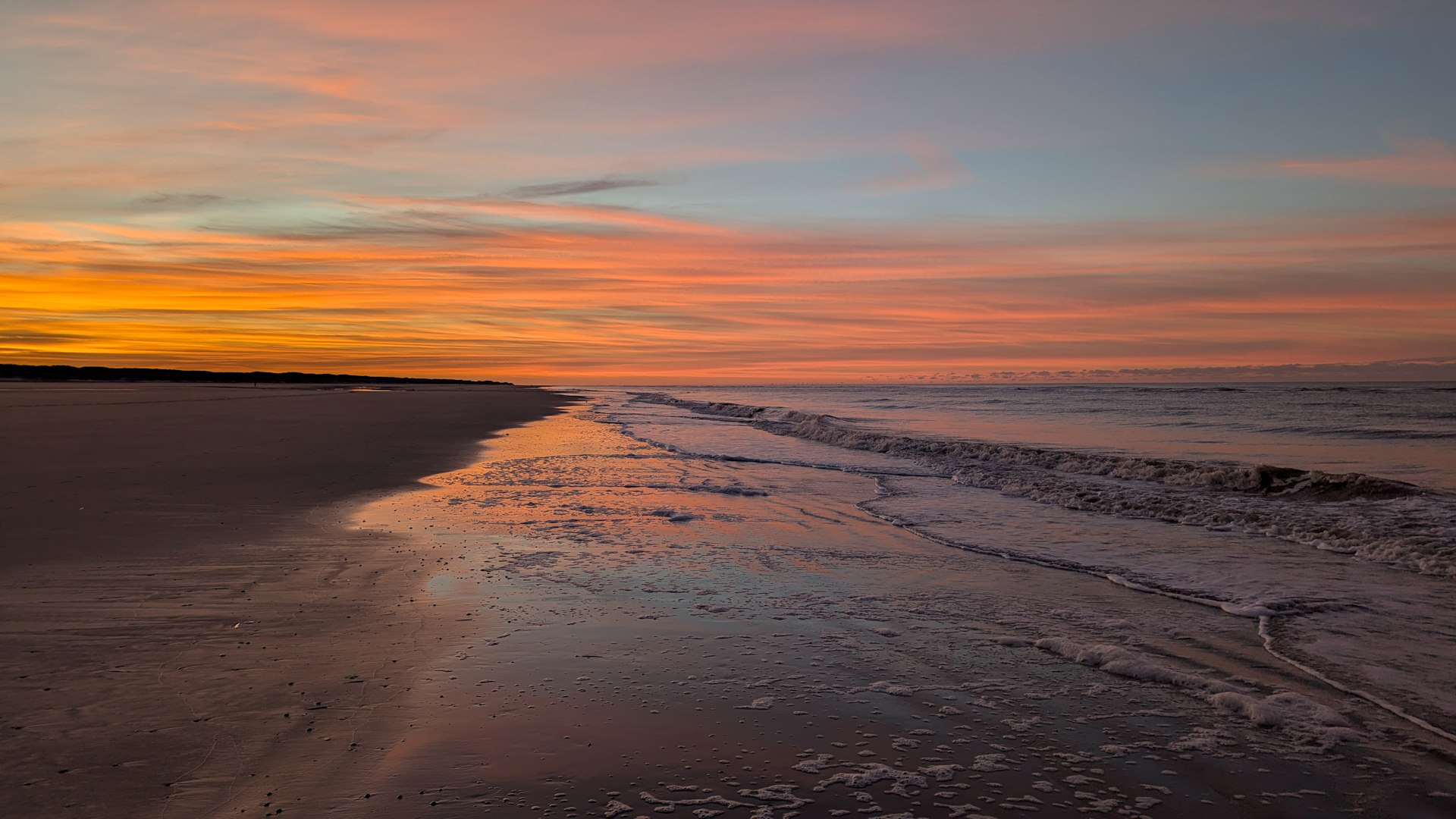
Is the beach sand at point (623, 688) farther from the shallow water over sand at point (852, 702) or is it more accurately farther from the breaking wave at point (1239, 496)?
the breaking wave at point (1239, 496)

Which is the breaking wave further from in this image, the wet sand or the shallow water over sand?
the wet sand

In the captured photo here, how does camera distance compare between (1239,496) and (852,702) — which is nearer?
(852,702)

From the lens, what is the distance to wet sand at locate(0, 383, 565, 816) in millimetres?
3600

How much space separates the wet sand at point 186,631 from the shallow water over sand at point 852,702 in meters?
0.43

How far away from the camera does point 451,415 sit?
35.6 m

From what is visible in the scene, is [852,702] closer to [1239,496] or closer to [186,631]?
[186,631]

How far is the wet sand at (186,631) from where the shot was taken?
3.60 metres

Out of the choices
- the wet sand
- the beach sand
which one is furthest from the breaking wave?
the wet sand

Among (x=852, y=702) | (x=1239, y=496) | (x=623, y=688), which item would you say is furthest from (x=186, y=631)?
(x=1239, y=496)

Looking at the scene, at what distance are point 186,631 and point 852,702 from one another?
466 cm

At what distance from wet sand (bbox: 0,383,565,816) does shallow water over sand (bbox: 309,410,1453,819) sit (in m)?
0.43

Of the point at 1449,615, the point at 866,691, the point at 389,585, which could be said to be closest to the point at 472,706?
the point at 866,691

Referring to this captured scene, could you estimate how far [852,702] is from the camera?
4699mm

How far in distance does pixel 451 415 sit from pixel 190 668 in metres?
32.2
